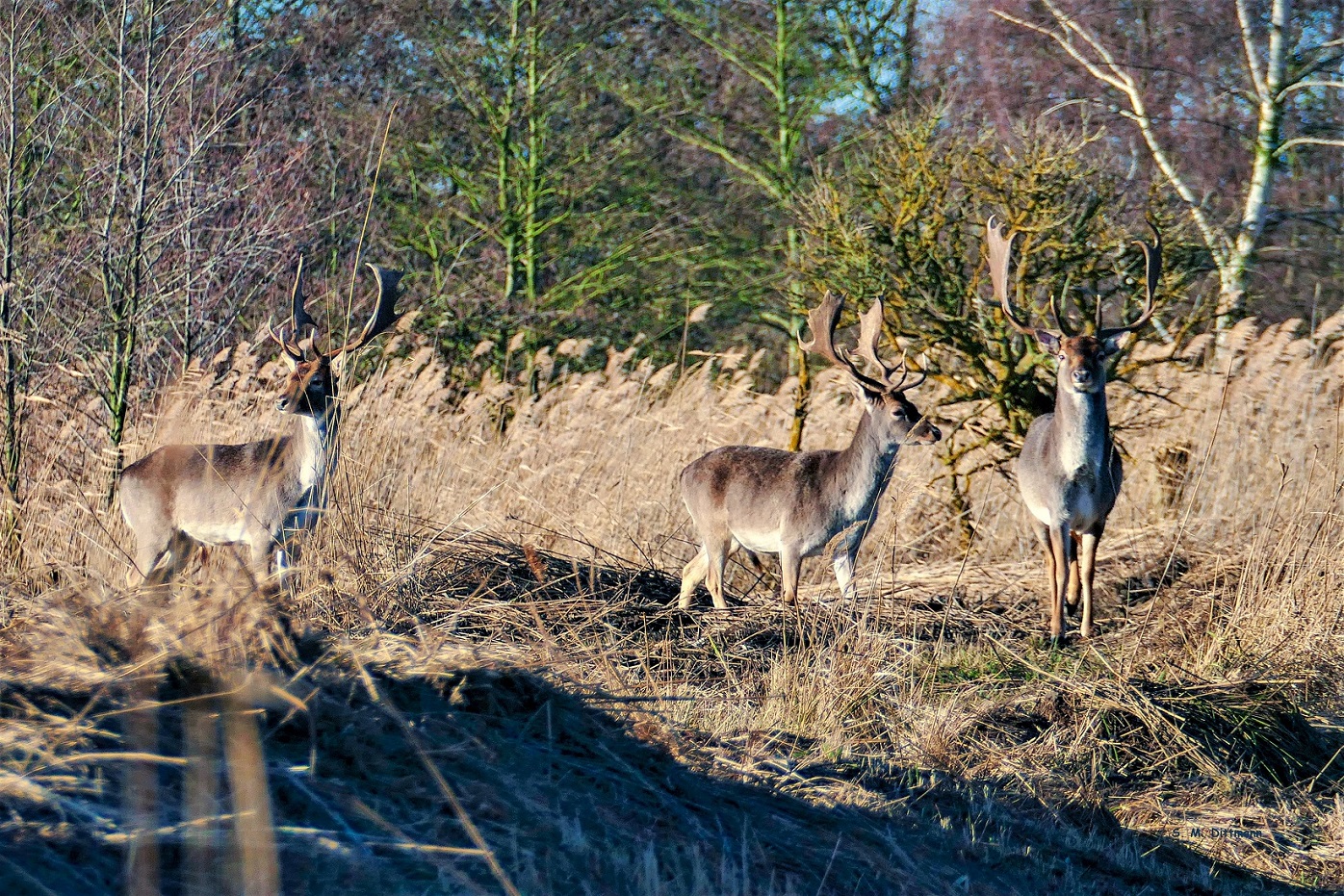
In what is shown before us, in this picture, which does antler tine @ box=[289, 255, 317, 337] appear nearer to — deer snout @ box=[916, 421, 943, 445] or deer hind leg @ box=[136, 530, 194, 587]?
deer hind leg @ box=[136, 530, 194, 587]

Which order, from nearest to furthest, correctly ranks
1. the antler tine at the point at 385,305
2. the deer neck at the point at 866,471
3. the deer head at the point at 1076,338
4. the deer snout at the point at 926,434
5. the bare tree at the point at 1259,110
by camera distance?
1. the antler tine at the point at 385,305
2. the deer head at the point at 1076,338
3. the deer snout at the point at 926,434
4. the deer neck at the point at 866,471
5. the bare tree at the point at 1259,110

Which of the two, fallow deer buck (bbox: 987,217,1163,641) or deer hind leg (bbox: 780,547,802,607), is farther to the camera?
deer hind leg (bbox: 780,547,802,607)

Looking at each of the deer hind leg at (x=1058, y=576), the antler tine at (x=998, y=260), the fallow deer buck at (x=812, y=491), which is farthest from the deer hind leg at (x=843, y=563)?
the antler tine at (x=998, y=260)

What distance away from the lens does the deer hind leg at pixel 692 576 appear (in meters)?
7.91

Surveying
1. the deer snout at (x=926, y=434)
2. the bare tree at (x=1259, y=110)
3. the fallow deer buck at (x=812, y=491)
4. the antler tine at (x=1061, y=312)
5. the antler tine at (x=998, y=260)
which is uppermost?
the bare tree at (x=1259, y=110)

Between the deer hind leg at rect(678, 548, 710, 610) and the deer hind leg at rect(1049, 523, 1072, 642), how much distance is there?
1.94 meters

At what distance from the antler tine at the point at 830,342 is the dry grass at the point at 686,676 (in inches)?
31.1

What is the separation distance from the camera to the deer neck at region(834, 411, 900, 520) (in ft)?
27.6

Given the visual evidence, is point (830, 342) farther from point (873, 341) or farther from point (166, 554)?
point (166, 554)

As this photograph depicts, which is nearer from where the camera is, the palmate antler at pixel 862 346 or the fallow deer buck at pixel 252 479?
the fallow deer buck at pixel 252 479

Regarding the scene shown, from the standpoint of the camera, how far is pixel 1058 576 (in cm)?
816

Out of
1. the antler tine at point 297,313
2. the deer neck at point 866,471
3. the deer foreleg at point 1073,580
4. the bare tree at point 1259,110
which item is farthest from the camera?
the bare tree at point 1259,110

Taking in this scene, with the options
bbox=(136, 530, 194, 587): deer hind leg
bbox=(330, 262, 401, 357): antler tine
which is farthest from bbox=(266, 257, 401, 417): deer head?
bbox=(136, 530, 194, 587): deer hind leg

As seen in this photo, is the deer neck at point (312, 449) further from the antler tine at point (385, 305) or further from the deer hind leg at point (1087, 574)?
the deer hind leg at point (1087, 574)
